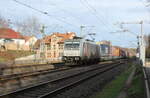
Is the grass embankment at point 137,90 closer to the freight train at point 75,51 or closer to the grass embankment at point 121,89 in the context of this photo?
the grass embankment at point 121,89

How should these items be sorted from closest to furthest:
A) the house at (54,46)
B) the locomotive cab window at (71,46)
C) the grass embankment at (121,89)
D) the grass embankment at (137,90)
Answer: the grass embankment at (137,90) < the grass embankment at (121,89) < the locomotive cab window at (71,46) < the house at (54,46)

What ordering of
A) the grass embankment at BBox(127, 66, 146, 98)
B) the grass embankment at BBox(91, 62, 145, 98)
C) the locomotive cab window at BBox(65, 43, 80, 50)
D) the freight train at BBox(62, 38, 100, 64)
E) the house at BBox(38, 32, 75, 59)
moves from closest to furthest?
the grass embankment at BBox(127, 66, 146, 98)
the grass embankment at BBox(91, 62, 145, 98)
the freight train at BBox(62, 38, 100, 64)
the locomotive cab window at BBox(65, 43, 80, 50)
the house at BBox(38, 32, 75, 59)

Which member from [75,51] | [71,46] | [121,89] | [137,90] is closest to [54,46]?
[71,46]

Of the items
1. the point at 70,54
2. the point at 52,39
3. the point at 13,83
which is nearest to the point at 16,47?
the point at 52,39

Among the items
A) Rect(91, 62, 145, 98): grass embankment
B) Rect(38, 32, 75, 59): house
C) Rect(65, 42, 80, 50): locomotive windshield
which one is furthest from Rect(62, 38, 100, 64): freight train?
Rect(38, 32, 75, 59): house

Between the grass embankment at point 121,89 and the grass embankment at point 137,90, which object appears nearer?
the grass embankment at point 137,90

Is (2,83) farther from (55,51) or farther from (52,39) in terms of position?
(52,39)

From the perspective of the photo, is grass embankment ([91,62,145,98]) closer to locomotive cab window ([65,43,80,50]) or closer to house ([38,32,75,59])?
locomotive cab window ([65,43,80,50])

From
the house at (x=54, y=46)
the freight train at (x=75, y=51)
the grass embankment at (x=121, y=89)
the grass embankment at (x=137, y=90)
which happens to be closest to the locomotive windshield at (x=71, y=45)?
the freight train at (x=75, y=51)

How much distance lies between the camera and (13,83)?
13289 mm

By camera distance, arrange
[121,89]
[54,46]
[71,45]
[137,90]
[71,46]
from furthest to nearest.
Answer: [54,46] → [71,45] → [71,46] → [121,89] → [137,90]

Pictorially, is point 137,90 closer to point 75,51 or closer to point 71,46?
point 75,51

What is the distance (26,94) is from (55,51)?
57417 mm

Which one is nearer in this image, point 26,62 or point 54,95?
point 54,95
